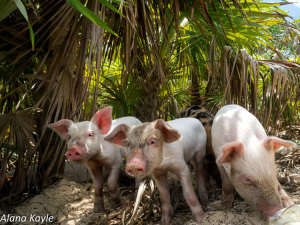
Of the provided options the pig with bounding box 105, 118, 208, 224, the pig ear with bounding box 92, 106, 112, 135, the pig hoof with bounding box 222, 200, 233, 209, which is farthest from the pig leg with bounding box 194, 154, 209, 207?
the pig ear with bounding box 92, 106, 112, 135

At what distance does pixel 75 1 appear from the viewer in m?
1.84

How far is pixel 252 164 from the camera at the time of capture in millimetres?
2055

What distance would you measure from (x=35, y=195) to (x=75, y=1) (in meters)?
2.64

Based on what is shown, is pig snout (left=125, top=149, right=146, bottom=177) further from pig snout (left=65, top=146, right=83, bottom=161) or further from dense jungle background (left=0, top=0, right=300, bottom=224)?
dense jungle background (left=0, top=0, right=300, bottom=224)

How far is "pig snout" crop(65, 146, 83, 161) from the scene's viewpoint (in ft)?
8.57

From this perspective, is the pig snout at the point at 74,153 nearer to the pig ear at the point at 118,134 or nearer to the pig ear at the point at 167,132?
the pig ear at the point at 118,134

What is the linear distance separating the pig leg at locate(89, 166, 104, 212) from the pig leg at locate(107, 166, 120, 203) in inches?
5.2

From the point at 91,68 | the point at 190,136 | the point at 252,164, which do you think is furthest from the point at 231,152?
the point at 91,68

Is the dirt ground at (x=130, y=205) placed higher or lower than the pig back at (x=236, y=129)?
lower

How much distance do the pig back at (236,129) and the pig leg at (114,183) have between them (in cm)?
109

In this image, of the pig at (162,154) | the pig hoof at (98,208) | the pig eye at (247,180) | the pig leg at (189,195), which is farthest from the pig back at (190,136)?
the pig hoof at (98,208)

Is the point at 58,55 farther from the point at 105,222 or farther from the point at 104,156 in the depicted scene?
the point at 105,222

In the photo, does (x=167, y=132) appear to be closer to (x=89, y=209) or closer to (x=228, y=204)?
(x=228, y=204)

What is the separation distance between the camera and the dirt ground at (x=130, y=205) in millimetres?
2469
